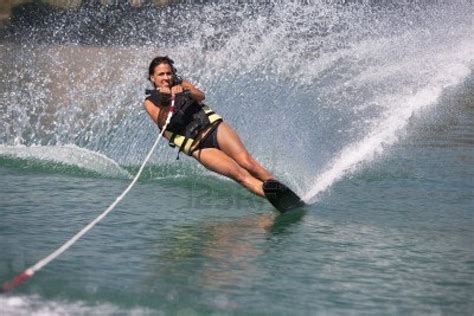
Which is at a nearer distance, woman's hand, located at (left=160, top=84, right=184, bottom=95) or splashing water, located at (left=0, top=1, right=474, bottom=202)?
woman's hand, located at (left=160, top=84, right=184, bottom=95)

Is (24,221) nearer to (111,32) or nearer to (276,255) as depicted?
(276,255)

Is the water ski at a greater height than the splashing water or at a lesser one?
lesser

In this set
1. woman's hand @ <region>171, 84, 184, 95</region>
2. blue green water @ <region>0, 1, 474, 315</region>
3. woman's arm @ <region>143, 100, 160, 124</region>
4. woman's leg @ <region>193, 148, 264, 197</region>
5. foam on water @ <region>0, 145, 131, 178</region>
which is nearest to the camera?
blue green water @ <region>0, 1, 474, 315</region>

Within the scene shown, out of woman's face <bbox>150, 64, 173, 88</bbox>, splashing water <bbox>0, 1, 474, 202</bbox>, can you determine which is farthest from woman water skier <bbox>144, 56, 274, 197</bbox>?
splashing water <bbox>0, 1, 474, 202</bbox>

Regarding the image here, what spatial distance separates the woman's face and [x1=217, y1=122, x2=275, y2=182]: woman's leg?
0.50m

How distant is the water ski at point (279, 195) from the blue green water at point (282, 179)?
0.13 metres

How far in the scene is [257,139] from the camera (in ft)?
29.0

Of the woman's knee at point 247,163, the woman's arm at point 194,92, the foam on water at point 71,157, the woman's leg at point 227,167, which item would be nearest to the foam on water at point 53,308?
the woman's leg at point 227,167

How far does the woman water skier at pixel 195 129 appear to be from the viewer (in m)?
6.70

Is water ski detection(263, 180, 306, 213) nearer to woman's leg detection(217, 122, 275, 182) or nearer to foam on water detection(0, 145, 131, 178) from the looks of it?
woman's leg detection(217, 122, 275, 182)

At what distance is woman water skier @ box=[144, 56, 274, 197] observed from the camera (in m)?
6.70

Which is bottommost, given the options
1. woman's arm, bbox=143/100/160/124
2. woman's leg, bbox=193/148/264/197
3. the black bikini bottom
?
woman's leg, bbox=193/148/264/197

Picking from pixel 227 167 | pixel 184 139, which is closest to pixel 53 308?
pixel 227 167

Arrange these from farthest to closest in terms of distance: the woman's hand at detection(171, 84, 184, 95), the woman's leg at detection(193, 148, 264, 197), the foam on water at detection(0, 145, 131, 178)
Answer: the foam on water at detection(0, 145, 131, 178) → the woman's hand at detection(171, 84, 184, 95) → the woman's leg at detection(193, 148, 264, 197)
